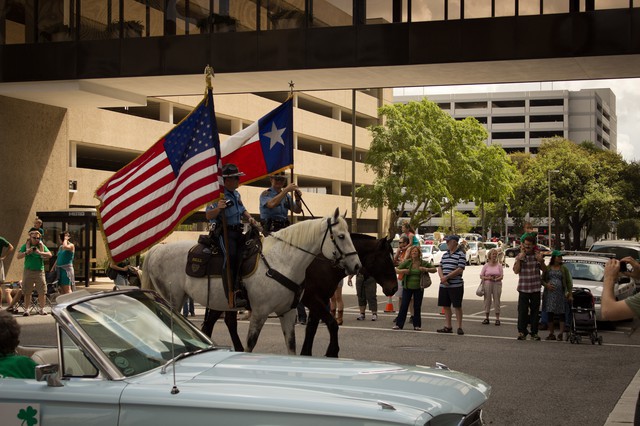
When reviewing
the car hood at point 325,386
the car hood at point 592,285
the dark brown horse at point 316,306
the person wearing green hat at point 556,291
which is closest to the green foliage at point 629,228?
the car hood at point 592,285

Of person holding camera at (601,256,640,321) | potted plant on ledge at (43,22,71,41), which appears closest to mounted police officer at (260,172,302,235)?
person holding camera at (601,256,640,321)

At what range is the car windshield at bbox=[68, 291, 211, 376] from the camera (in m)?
5.69

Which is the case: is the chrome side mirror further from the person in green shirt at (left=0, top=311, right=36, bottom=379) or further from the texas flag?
the texas flag

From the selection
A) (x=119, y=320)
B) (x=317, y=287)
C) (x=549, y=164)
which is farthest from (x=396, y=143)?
(x=119, y=320)

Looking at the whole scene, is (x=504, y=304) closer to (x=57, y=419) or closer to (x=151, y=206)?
(x=151, y=206)

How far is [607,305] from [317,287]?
765 centimetres

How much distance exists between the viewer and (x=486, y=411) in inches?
406

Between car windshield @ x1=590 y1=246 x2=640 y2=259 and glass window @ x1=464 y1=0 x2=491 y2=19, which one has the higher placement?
glass window @ x1=464 y1=0 x2=491 y2=19

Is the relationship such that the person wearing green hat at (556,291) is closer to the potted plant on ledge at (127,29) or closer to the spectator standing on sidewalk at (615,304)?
the spectator standing on sidewalk at (615,304)

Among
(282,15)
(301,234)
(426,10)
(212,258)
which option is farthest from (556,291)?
(282,15)

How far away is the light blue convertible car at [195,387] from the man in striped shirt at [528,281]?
12.3 metres

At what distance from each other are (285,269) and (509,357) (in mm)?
5728

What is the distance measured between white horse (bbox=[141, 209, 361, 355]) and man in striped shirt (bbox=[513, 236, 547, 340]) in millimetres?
6921

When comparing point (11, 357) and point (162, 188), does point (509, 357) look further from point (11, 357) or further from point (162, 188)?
point (11, 357)
